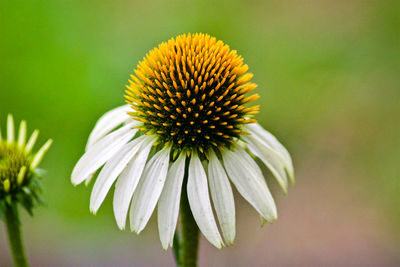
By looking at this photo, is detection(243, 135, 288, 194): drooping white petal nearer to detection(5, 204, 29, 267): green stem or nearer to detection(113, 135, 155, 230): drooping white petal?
detection(113, 135, 155, 230): drooping white petal

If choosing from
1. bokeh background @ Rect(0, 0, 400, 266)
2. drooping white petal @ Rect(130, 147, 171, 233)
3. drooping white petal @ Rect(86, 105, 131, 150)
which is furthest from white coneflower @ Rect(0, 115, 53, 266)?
bokeh background @ Rect(0, 0, 400, 266)

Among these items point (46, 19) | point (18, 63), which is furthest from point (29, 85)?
point (46, 19)

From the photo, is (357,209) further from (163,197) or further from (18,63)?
(18,63)

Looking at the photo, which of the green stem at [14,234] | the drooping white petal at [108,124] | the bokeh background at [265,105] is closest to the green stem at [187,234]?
the drooping white petal at [108,124]

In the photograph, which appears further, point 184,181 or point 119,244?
point 119,244

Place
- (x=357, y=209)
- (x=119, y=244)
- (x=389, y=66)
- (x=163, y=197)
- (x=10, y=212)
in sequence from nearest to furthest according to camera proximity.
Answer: (x=163, y=197) < (x=10, y=212) < (x=119, y=244) < (x=357, y=209) < (x=389, y=66)
